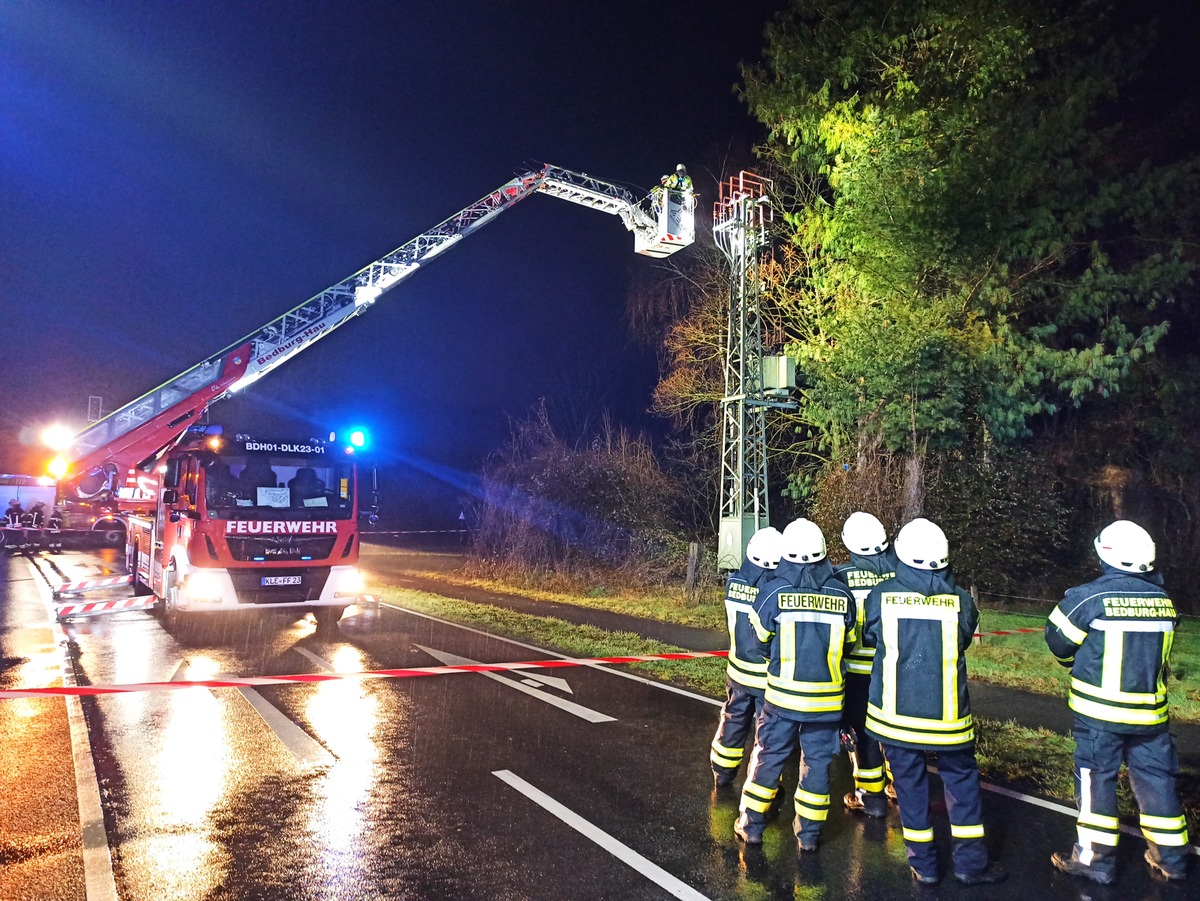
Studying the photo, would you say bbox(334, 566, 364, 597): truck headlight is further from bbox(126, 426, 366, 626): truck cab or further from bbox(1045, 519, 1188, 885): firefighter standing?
bbox(1045, 519, 1188, 885): firefighter standing

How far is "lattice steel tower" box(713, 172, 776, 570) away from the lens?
1594 cm

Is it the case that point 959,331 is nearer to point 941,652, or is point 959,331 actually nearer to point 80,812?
point 941,652

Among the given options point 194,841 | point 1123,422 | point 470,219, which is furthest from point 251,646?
point 1123,422

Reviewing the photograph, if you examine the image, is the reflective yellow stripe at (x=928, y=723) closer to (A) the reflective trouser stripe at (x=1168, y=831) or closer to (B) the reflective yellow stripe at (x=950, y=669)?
(B) the reflective yellow stripe at (x=950, y=669)

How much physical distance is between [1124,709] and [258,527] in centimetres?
1051

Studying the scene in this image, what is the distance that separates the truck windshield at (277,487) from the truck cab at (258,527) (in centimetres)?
1

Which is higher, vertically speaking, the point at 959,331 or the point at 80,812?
the point at 959,331

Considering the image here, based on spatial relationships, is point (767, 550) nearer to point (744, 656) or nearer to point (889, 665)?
point (744, 656)

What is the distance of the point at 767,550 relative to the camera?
5.54 metres

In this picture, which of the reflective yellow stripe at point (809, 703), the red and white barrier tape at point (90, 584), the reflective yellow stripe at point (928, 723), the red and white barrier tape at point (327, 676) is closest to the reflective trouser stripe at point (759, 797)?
the reflective yellow stripe at point (809, 703)

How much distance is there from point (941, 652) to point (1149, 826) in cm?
144

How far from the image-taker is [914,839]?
14.3 ft

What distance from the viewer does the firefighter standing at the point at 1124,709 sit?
4.39 metres

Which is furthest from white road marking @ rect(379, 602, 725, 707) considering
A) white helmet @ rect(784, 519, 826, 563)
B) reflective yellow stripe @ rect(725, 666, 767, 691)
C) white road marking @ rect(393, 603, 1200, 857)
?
white helmet @ rect(784, 519, 826, 563)
